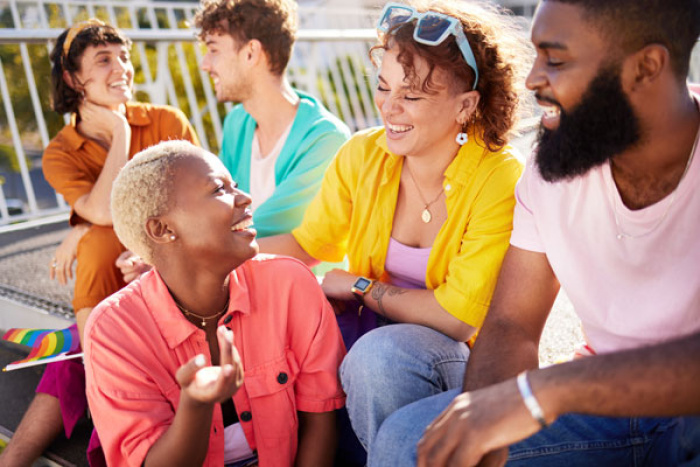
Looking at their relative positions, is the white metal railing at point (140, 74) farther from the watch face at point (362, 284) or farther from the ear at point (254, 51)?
the watch face at point (362, 284)

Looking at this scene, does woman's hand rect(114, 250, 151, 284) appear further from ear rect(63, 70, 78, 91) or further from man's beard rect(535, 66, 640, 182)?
man's beard rect(535, 66, 640, 182)

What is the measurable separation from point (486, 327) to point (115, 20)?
214 inches

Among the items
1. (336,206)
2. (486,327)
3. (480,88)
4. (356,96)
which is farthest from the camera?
(356,96)

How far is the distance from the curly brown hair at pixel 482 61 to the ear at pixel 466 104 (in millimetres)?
23

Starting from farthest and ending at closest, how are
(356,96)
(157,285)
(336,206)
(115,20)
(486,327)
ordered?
(356,96) → (115,20) → (336,206) → (157,285) → (486,327)

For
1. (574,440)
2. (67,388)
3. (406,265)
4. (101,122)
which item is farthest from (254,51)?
(574,440)

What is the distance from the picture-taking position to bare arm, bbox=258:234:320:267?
9.32ft

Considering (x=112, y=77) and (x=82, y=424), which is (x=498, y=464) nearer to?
(x=82, y=424)

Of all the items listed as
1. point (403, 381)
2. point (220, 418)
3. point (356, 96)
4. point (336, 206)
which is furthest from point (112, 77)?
point (356, 96)

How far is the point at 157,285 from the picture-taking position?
83.3 inches

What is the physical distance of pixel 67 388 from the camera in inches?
107

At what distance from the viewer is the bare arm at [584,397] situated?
1.39 meters

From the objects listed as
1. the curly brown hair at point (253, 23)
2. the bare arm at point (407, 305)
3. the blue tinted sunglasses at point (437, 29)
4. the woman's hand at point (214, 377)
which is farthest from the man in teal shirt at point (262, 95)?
the woman's hand at point (214, 377)

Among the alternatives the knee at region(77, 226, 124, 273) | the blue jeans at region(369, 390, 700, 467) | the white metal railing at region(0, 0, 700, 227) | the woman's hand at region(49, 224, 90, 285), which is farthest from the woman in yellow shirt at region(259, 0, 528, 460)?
the white metal railing at region(0, 0, 700, 227)
